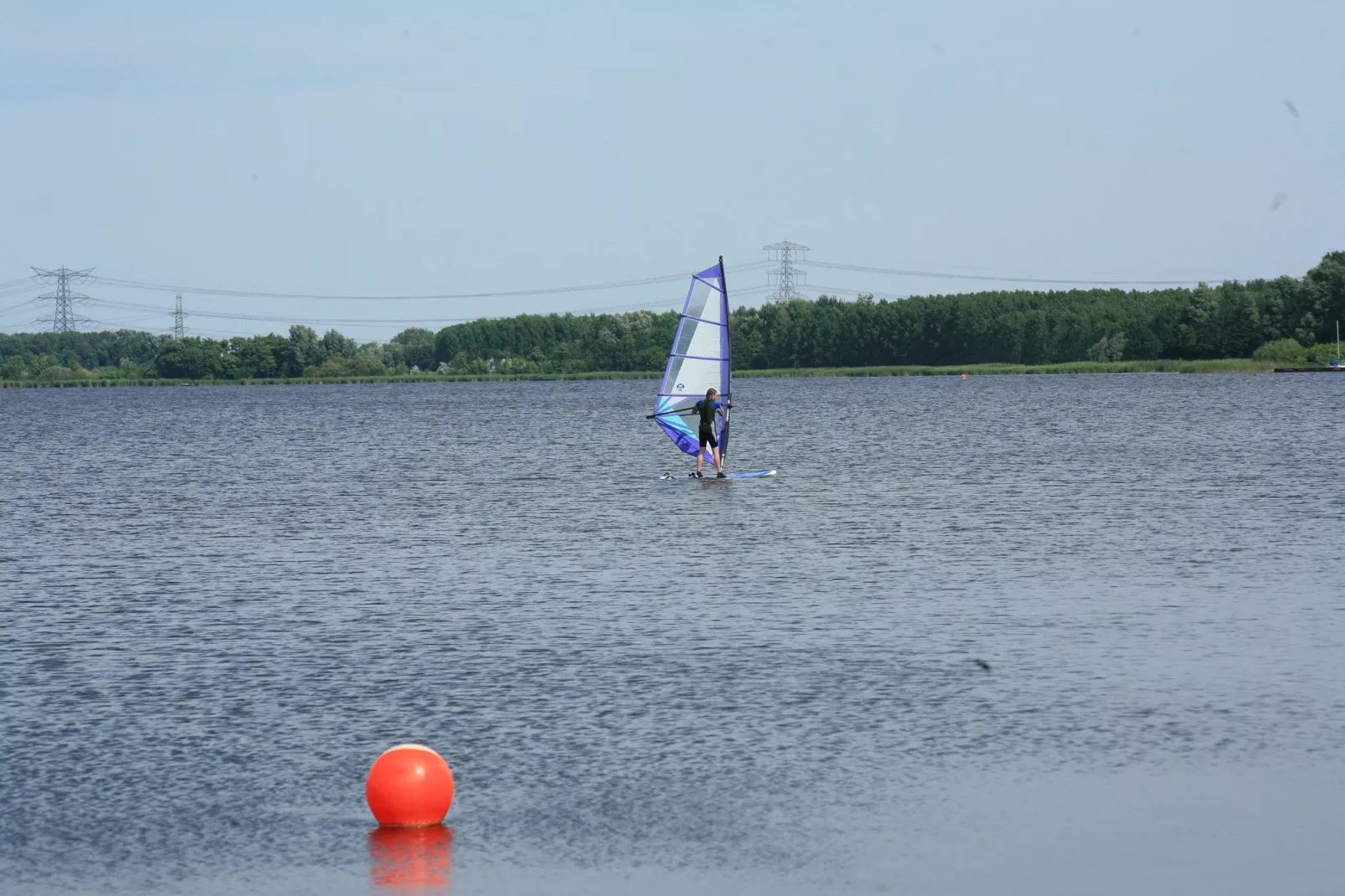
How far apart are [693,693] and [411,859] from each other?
4888 mm

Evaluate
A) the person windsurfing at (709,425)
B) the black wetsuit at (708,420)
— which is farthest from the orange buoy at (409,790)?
the black wetsuit at (708,420)

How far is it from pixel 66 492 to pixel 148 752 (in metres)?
31.6

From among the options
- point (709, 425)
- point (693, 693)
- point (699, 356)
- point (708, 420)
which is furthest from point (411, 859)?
point (699, 356)

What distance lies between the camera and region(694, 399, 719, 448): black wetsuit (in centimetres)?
4081

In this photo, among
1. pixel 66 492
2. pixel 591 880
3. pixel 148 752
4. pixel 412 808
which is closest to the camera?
pixel 591 880

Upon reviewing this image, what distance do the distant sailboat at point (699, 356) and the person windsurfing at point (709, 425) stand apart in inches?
37.5

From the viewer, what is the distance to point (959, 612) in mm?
19438

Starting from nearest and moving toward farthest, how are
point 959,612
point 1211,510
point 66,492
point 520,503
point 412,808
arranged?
point 412,808
point 959,612
point 1211,510
point 520,503
point 66,492

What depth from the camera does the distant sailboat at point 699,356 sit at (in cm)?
4409

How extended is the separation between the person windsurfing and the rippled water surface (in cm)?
551

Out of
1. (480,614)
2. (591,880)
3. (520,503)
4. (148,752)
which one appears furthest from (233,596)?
(520,503)

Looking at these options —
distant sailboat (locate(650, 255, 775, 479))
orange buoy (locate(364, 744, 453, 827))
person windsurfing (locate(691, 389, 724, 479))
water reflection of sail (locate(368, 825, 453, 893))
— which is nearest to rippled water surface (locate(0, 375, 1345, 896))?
water reflection of sail (locate(368, 825, 453, 893))

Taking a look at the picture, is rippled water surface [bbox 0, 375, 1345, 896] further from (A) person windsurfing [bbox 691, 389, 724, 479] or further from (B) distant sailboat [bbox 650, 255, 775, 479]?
(B) distant sailboat [bbox 650, 255, 775, 479]

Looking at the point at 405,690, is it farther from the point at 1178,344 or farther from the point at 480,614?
the point at 1178,344
